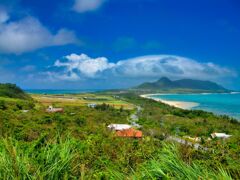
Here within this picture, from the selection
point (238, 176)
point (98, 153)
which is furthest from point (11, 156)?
point (98, 153)

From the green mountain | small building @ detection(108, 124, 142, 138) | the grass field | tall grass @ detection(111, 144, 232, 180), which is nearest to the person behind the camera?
tall grass @ detection(111, 144, 232, 180)

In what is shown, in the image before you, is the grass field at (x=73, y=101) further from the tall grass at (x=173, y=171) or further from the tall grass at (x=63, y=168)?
the tall grass at (x=173, y=171)

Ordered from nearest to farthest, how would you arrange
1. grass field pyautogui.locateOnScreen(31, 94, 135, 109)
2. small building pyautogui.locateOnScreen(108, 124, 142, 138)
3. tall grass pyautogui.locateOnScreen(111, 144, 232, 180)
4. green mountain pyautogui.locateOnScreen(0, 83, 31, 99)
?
tall grass pyautogui.locateOnScreen(111, 144, 232, 180) < small building pyautogui.locateOnScreen(108, 124, 142, 138) < green mountain pyautogui.locateOnScreen(0, 83, 31, 99) < grass field pyautogui.locateOnScreen(31, 94, 135, 109)

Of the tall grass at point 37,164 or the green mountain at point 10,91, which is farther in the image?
the green mountain at point 10,91

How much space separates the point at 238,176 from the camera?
4.09 metres

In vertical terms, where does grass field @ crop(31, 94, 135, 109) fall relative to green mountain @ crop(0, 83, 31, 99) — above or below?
below

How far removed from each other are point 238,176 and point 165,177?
103cm

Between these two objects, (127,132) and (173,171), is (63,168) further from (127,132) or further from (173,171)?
(127,132)

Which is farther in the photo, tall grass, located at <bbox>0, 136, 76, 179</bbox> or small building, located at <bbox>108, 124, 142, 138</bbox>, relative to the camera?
small building, located at <bbox>108, 124, 142, 138</bbox>

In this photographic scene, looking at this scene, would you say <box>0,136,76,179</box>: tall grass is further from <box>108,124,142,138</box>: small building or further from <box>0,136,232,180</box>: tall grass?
<box>108,124,142,138</box>: small building

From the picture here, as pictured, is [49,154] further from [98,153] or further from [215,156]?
[98,153]

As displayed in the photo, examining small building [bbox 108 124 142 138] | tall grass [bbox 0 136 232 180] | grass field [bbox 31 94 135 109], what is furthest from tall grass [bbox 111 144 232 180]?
grass field [bbox 31 94 135 109]

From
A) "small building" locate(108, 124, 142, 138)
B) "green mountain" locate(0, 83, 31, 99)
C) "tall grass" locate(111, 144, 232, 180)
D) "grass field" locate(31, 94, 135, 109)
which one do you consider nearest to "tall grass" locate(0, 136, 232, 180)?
"tall grass" locate(111, 144, 232, 180)

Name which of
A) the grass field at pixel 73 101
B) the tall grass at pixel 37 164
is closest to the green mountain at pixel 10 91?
the grass field at pixel 73 101
